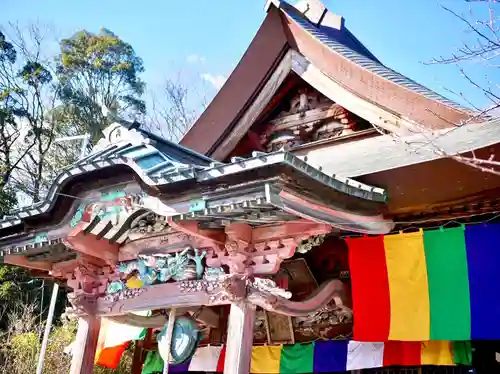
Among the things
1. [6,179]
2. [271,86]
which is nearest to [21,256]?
[271,86]

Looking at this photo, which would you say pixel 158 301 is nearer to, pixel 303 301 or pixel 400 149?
pixel 303 301

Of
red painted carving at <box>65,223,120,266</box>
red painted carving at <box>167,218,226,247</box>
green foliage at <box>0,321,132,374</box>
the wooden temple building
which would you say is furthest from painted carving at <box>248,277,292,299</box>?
green foliage at <box>0,321,132,374</box>

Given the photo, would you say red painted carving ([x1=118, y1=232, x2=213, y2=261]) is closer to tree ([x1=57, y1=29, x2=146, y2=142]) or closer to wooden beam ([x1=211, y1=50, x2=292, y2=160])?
wooden beam ([x1=211, y1=50, x2=292, y2=160])

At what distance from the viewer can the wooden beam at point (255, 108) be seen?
6.52 meters

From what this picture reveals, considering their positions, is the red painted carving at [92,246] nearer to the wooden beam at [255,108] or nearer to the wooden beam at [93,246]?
the wooden beam at [93,246]

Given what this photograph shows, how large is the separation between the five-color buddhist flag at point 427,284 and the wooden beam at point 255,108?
6.80 feet

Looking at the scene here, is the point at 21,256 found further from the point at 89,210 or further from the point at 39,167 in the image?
the point at 39,167

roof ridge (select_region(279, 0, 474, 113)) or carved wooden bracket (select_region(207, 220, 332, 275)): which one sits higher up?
roof ridge (select_region(279, 0, 474, 113))

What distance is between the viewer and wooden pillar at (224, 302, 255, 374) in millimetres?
4602

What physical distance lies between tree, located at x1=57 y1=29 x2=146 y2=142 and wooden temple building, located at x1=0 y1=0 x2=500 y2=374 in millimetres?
20474

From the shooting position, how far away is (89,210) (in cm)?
536

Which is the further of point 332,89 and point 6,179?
point 6,179

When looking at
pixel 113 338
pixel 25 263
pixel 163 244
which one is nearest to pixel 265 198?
pixel 163 244

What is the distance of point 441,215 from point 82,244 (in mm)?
3773
